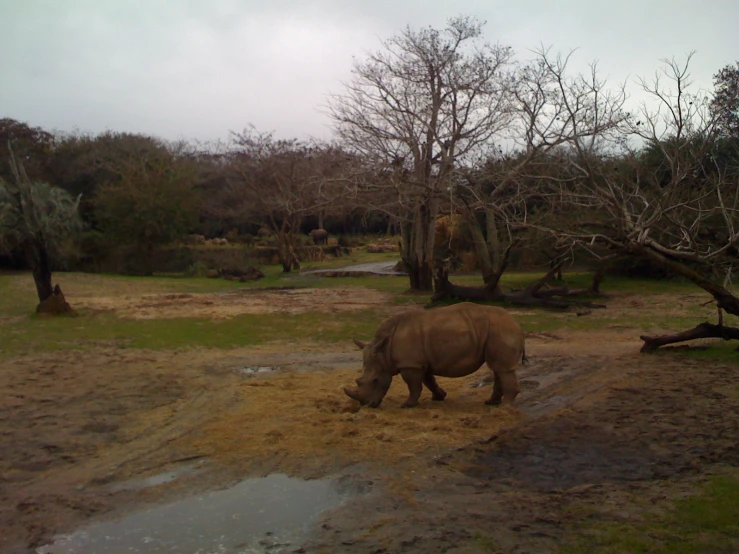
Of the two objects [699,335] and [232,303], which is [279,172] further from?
[699,335]

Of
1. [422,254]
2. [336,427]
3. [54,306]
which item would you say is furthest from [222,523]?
[422,254]

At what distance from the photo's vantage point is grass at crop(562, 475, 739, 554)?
4.62 m

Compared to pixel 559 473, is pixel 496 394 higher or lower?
higher

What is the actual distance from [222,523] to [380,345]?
404cm

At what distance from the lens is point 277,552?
502 centimetres

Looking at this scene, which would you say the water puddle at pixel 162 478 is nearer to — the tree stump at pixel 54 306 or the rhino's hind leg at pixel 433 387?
the rhino's hind leg at pixel 433 387

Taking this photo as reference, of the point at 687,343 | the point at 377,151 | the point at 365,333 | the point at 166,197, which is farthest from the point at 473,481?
the point at 166,197

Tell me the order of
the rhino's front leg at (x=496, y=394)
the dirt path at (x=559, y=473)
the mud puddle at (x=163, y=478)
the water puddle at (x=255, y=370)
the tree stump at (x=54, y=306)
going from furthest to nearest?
the tree stump at (x=54, y=306)
the water puddle at (x=255, y=370)
the rhino's front leg at (x=496, y=394)
the mud puddle at (x=163, y=478)
the dirt path at (x=559, y=473)

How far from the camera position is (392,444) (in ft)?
24.7

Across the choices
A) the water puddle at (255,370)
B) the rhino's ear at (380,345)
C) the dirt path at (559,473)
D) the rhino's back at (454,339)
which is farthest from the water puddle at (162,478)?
the water puddle at (255,370)

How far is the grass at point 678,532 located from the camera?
4621mm

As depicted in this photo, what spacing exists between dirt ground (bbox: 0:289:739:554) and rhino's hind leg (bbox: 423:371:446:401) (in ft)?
0.38

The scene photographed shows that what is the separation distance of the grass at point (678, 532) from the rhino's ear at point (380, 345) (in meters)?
4.58

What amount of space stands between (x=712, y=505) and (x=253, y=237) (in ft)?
163
